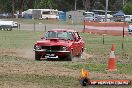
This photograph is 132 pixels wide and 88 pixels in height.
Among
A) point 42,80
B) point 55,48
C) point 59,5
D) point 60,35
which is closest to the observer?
point 42,80

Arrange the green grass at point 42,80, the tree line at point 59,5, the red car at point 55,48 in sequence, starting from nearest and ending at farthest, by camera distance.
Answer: the green grass at point 42,80, the red car at point 55,48, the tree line at point 59,5

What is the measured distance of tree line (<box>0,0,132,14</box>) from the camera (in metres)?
122

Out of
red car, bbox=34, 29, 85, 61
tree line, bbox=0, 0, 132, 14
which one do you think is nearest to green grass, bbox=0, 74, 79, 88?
red car, bbox=34, 29, 85, 61

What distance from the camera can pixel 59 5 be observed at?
466 feet

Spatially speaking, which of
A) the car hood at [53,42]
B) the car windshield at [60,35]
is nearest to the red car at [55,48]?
the car hood at [53,42]

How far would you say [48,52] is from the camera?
63.9ft

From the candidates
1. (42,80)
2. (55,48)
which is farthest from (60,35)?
(42,80)

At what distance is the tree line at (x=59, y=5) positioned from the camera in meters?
122

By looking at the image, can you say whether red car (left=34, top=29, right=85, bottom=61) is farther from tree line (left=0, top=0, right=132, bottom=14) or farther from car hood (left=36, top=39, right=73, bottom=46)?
tree line (left=0, top=0, right=132, bottom=14)

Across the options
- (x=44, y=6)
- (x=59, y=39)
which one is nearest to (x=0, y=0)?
(x=44, y=6)

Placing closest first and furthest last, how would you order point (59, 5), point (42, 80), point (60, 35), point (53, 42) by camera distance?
point (42, 80), point (53, 42), point (60, 35), point (59, 5)

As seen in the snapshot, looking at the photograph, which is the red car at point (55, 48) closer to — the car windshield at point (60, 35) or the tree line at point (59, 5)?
the car windshield at point (60, 35)

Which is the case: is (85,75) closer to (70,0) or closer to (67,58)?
(67,58)

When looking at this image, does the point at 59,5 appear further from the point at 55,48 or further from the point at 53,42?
the point at 55,48
